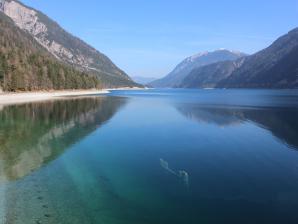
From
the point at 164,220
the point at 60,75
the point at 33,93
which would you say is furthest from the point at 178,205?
the point at 60,75

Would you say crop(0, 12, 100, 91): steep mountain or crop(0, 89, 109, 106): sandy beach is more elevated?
crop(0, 12, 100, 91): steep mountain

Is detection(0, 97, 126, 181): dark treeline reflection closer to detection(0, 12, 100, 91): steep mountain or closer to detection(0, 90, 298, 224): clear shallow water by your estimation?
detection(0, 90, 298, 224): clear shallow water

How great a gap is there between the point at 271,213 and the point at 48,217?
30.6 ft

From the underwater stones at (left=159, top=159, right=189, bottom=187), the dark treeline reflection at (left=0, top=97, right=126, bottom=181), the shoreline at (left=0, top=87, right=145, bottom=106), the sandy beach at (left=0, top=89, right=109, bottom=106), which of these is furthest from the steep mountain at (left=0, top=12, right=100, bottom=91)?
the underwater stones at (left=159, top=159, right=189, bottom=187)

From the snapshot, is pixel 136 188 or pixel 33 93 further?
pixel 33 93

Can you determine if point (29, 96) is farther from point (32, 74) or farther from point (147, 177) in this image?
point (147, 177)

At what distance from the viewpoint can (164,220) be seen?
1518 cm

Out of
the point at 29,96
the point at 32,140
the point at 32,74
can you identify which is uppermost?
the point at 32,74

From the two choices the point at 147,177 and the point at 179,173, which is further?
the point at 179,173

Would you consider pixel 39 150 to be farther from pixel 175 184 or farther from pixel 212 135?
pixel 212 135

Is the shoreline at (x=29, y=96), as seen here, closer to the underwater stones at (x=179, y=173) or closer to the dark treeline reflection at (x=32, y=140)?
the dark treeline reflection at (x=32, y=140)

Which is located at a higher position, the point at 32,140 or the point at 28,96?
the point at 32,140

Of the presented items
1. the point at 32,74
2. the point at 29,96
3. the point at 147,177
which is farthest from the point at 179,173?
the point at 32,74

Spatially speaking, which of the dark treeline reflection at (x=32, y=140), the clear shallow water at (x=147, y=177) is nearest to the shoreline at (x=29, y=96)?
the dark treeline reflection at (x=32, y=140)
